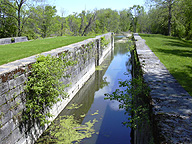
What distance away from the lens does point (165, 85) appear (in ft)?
12.6

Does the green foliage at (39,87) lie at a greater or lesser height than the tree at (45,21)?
lesser

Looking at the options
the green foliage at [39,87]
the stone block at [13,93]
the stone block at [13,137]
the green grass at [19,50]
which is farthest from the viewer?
the green grass at [19,50]

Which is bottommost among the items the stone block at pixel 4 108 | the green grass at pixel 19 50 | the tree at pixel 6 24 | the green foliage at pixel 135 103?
the stone block at pixel 4 108

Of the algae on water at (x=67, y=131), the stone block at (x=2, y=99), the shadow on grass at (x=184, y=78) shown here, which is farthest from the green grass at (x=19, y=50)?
the shadow on grass at (x=184, y=78)

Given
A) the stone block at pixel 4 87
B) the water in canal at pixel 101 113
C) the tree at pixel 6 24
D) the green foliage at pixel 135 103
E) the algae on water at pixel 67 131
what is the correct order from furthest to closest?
1. the tree at pixel 6 24
2. the water in canal at pixel 101 113
3. the algae on water at pixel 67 131
4. the stone block at pixel 4 87
5. the green foliage at pixel 135 103

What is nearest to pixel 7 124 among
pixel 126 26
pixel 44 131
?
pixel 44 131

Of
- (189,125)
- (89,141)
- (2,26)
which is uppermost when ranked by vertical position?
(2,26)

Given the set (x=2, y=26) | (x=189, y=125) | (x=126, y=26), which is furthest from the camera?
(x=126, y=26)

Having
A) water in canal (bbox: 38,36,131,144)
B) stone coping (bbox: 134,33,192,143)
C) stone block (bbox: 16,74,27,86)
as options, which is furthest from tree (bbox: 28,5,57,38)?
stone coping (bbox: 134,33,192,143)

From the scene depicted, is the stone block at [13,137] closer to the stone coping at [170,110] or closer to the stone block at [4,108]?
the stone block at [4,108]

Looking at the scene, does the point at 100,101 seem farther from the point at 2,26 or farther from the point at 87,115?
the point at 2,26

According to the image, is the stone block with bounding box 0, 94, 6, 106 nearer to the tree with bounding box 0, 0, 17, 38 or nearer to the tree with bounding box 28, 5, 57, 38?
the tree with bounding box 0, 0, 17, 38

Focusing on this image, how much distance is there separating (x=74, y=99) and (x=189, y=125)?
270 inches

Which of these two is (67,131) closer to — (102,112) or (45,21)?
(102,112)
